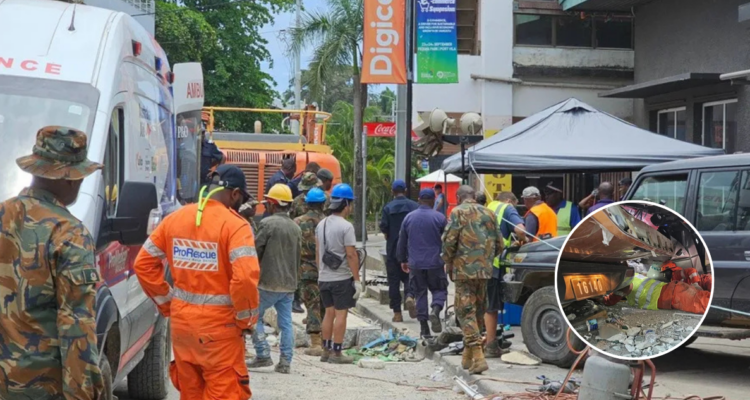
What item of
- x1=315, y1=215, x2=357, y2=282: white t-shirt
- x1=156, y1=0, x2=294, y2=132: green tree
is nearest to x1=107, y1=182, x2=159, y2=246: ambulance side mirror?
x1=315, y1=215, x2=357, y2=282: white t-shirt

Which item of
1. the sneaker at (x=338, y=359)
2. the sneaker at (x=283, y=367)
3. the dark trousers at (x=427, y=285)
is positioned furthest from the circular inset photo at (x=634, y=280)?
the dark trousers at (x=427, y=285)

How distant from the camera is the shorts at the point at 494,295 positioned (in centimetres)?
1045

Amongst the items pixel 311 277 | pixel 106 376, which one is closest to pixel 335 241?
pixel 311 277

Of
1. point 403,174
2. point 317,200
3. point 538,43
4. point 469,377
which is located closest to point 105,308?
point 469,377

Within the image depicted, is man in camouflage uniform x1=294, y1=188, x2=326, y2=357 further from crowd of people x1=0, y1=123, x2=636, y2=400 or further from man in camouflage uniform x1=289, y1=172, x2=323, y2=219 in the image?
man in camouflage uniform x1=289, y1=172, x2=323, y2=219

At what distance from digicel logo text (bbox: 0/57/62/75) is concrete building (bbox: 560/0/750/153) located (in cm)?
1197

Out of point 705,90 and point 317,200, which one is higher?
point 705,90

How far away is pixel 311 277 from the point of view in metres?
11.2

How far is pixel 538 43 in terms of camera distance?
82.4 ft

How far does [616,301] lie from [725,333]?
6.24 m

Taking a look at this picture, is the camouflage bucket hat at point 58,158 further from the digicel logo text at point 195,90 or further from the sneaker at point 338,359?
the sneaker at point 338,359

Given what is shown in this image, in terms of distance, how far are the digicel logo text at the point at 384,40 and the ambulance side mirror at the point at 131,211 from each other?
10.1m

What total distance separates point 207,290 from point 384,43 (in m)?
10.3

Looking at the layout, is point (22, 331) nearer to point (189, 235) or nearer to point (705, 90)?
point (189, 235)
